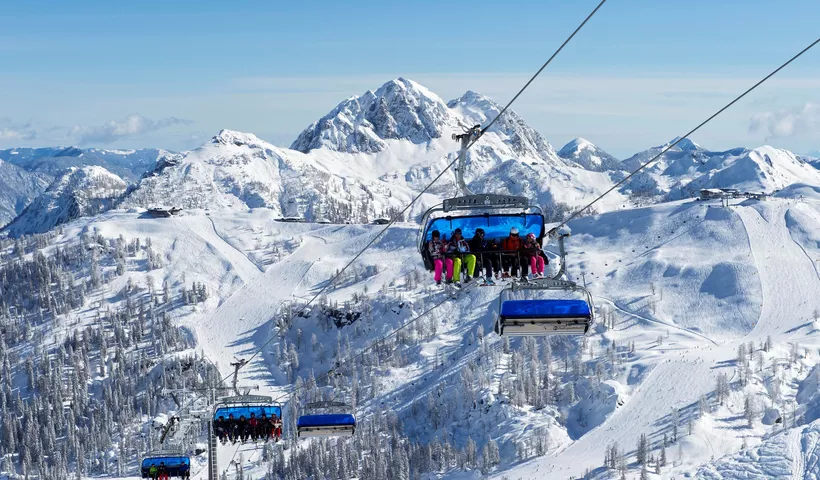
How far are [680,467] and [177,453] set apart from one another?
3611 inches

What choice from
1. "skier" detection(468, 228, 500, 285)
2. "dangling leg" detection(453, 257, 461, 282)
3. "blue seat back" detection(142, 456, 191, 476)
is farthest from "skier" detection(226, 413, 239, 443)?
"skier" detection(468, 228, 500, 285)

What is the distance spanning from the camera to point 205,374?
181 metres

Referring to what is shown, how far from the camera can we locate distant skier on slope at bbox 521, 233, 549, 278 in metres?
28.8

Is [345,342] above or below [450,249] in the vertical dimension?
below

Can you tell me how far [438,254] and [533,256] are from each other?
2.94 m

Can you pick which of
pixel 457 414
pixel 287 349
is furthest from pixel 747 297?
pixel 287 349

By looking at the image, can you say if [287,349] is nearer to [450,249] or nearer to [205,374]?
[205,374]

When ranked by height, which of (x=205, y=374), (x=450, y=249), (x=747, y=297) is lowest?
(x=205, y=374)

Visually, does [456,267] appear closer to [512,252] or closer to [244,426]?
[512,252]

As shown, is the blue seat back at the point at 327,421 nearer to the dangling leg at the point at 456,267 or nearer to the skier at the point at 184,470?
the skier at the point at 184,470

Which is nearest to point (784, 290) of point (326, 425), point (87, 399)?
point (87, 399)

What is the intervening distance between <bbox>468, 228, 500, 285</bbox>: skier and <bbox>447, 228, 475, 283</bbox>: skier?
22 centimetres

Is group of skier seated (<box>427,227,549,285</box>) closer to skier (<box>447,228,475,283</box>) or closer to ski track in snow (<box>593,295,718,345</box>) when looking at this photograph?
skier (<box>447,228,475,283</box>)

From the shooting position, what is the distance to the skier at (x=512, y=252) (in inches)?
1137
